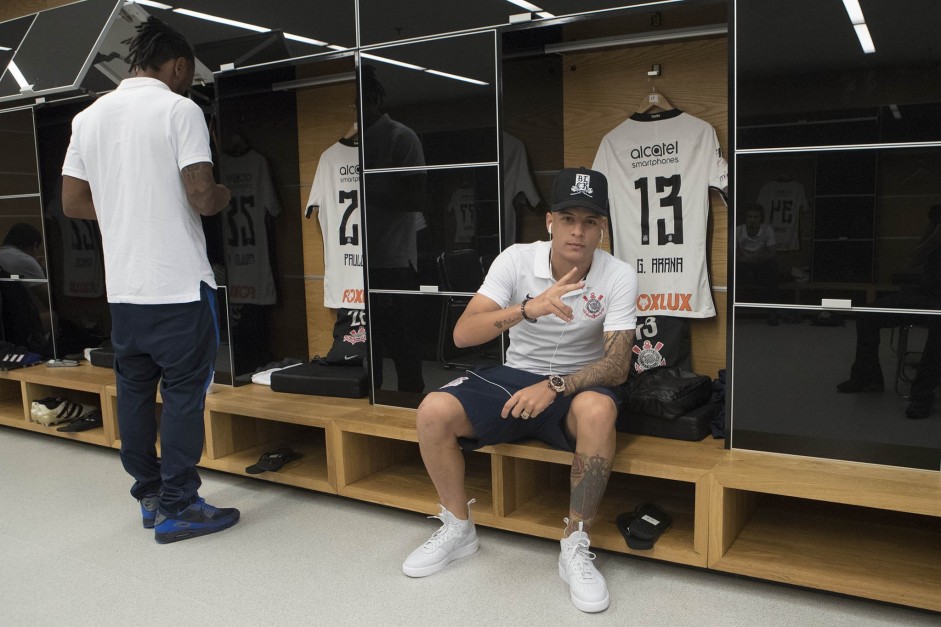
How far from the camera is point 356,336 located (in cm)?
375

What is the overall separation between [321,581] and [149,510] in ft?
2.80

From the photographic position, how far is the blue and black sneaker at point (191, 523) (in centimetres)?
266

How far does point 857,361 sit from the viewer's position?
7.40ft

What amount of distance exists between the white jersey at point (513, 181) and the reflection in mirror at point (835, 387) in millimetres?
892

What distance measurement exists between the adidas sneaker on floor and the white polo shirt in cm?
263

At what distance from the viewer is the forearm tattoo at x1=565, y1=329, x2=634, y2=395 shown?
7.75ft

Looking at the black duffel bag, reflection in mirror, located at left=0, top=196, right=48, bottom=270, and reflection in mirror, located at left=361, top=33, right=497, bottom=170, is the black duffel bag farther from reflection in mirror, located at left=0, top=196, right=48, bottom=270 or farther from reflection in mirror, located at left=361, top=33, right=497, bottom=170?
reflection in mirror, located at left=0, top=196, right=48, bottom=270

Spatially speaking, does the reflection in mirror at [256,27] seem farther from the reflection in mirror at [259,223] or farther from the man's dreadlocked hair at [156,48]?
the man's dreadlocked hair at [156,48]

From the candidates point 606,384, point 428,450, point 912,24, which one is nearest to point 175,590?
point 428,450

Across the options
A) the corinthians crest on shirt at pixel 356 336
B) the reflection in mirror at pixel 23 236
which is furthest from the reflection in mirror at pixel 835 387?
the reflection in mirror at pixel 23 236

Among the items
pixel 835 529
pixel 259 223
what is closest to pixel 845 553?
pixel 835 529

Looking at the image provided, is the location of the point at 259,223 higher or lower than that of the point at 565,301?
higher

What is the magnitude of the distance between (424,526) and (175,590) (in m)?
0.85

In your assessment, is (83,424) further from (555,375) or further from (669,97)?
(669,97)
